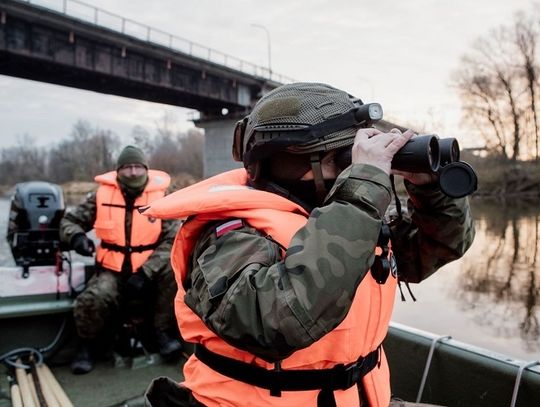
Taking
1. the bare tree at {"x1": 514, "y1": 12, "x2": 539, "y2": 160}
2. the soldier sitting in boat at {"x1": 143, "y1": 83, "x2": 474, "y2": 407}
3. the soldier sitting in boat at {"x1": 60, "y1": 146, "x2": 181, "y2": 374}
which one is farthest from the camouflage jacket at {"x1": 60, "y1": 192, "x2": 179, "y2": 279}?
the bare tree at {"x1": 514, "y1": 12, "x2": 539, "y2": 160}

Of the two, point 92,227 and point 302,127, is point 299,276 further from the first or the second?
point 92,227

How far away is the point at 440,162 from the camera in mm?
1348

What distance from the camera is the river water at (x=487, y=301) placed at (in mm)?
6492

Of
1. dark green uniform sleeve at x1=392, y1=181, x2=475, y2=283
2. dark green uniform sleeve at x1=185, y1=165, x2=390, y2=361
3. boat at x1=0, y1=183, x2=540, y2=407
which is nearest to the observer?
dark green uniform sleeve at x1=185, y1=165, x2=390, y2=361

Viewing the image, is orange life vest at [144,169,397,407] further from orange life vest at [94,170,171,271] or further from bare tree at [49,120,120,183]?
bare tree at [49,120,120,183]

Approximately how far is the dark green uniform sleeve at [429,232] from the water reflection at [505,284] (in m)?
5.05

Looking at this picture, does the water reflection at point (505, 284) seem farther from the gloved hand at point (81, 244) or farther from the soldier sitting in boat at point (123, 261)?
the gloved hand at point (81, 244)

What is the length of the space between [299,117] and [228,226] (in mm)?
366

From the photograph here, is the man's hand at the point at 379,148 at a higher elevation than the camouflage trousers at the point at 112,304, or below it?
higher

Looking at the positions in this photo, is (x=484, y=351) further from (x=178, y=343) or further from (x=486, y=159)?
(x=486, y=159)

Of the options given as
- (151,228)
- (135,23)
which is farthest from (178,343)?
(135,23)

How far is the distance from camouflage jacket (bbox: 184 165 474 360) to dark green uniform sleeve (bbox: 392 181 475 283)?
1.37 ft

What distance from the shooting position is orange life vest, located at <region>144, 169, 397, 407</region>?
4.37ft

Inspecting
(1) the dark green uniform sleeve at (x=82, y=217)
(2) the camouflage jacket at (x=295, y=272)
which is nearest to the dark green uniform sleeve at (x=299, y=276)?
(2) the camouflage jacket at (x=295, y=272)
